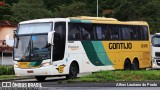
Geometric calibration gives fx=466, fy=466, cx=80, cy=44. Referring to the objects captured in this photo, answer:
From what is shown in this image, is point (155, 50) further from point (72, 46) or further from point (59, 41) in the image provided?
point (59, 41)

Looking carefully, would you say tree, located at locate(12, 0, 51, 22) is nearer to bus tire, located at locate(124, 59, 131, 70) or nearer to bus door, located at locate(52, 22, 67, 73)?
bus tire, located at locate(124, 59, 131, 70)

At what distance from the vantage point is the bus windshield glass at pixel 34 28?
25.8m

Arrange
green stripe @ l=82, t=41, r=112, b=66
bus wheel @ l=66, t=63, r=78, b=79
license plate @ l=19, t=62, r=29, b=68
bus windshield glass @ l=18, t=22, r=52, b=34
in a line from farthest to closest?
green stripe @ l=82, t=41, r=112, b=66, bus wheel @ l=66, t=63, r=78, b=79, bus windshield glass @ l=18, t=22, r=52, b=34, license plate @ l=19, t=62, r=29, b=68

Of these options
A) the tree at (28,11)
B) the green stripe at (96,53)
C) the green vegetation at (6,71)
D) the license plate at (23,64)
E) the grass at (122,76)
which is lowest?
the green vegetation at (6,71)

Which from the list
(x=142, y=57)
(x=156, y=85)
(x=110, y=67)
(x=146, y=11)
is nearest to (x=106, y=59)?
(x=110, y=67)

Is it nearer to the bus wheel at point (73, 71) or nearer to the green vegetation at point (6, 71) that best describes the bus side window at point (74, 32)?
the bus wheel at point (73, 71)

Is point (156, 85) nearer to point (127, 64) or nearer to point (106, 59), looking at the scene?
point (106, 59)

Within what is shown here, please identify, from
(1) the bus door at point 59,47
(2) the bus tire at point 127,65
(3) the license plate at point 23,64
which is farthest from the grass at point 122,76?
(2) the bus tire at point 127,65

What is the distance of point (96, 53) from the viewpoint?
29.2 meters

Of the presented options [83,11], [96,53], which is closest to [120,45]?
[96,53]

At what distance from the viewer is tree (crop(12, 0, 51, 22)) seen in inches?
3078

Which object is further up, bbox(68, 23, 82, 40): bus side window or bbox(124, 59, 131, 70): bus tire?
bbox(68, 23, 82, 40): bus side window

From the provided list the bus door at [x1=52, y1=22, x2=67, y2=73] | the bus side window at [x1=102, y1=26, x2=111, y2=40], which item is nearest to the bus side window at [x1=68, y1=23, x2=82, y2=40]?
the bus door at [x1=52, y1=22, x2=67, y2=73]

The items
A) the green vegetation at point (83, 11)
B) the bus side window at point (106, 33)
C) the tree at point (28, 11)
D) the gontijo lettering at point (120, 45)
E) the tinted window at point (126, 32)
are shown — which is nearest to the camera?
the bus side window at point (106, 33)
